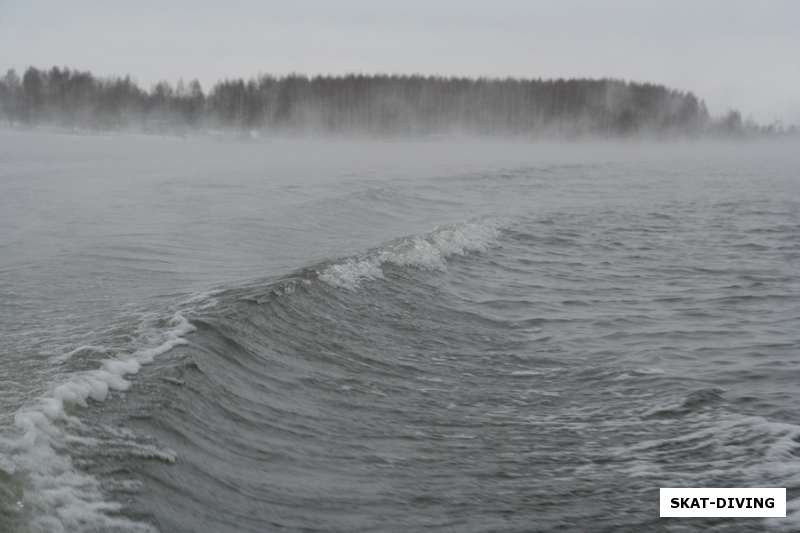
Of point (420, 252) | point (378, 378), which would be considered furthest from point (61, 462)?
point (420, 252)

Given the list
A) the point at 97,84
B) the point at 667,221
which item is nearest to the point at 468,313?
the point at 667,221

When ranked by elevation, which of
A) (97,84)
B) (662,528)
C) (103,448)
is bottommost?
(662,528)

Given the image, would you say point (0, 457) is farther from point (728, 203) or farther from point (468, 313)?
point (728, 203)

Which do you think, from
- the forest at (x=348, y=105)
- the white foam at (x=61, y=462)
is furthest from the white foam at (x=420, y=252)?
the forest at (x=348, y=105)

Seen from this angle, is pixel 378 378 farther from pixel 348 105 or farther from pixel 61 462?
pixel 348 105

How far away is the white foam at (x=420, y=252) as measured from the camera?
48.9ft

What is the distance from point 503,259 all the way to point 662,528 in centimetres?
1406

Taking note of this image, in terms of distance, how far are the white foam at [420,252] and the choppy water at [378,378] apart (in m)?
0.09

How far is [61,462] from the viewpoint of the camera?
6.25 metres

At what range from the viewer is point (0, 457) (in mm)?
6137

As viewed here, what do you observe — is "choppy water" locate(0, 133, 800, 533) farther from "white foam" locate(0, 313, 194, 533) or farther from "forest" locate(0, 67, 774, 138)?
"forest" locate(0, 67, 774, 138)

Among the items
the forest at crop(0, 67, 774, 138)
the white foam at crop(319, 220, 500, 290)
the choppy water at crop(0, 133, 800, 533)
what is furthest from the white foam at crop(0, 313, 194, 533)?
the forest at crop(0, 67, 774, 138)

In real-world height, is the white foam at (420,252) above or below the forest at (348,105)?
below

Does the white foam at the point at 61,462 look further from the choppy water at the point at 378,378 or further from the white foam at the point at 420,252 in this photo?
the white foam at the point at 420,252
